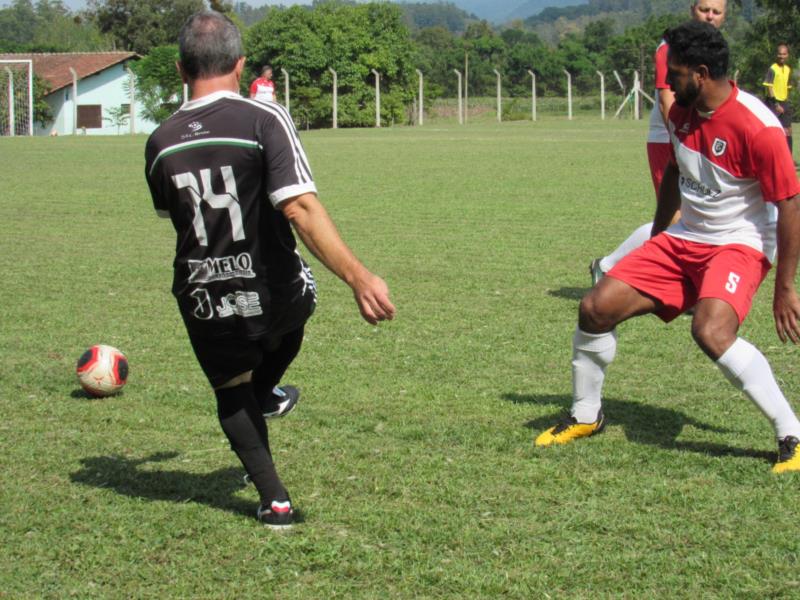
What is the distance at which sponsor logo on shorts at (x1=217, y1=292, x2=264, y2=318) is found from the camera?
422 cm

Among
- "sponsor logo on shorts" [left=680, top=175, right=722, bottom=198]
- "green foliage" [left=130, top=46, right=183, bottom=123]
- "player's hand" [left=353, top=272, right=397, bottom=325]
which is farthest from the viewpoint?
"green foliage" [left=130, top=46, right=183, bottom=123]

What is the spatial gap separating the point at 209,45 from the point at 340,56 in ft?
207

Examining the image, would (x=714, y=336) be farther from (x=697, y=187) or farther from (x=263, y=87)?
(x=263, y=87)

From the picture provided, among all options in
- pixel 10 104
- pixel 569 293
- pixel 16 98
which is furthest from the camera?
pixel 16 98

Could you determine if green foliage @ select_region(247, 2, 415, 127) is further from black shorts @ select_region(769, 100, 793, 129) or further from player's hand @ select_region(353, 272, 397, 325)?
player's hand @ select_region(353, 272, 397, 325)

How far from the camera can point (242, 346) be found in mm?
4332

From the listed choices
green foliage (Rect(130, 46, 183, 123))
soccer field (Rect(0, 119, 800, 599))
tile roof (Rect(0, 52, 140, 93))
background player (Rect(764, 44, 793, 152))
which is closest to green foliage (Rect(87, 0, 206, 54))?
tile roof (Rect(0, 52, 140, 93))

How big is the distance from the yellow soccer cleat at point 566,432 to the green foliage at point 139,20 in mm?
84368

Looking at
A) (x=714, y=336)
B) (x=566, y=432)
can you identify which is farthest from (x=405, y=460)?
(x=714, y=336)

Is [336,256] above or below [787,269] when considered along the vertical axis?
above

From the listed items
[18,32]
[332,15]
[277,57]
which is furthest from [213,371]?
[18,32]

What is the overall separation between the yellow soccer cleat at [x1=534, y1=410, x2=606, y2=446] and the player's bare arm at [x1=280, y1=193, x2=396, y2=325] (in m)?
1.76

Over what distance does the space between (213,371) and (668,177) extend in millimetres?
2677

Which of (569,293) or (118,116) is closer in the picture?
(569,293)
